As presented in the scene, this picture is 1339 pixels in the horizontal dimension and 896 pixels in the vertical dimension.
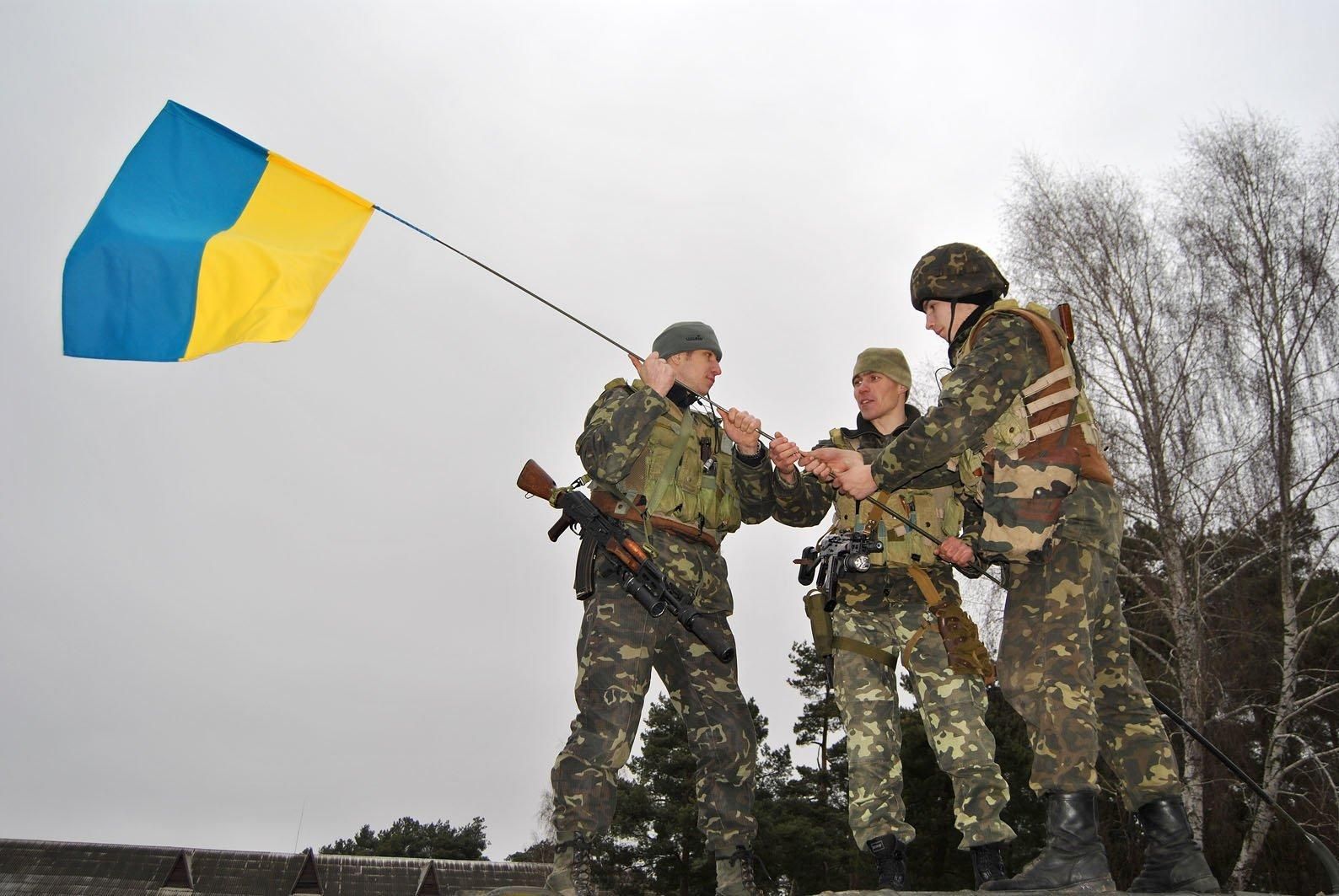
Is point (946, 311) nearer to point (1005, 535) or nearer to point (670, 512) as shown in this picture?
point (1005, 535)

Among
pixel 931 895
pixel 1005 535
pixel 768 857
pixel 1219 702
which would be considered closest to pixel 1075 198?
pixel 1219 702

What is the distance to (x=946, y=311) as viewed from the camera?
4.69 metres

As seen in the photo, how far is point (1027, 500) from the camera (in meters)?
4.11

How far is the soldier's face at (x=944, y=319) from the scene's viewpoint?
4672 millimetres

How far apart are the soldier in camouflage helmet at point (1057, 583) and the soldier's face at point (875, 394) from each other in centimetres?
130

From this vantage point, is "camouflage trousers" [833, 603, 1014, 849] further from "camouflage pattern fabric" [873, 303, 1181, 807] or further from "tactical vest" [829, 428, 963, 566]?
"camouflage pattern fabric" [873, 303, 1181, 807]

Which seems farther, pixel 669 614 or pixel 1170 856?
pixel 669 614

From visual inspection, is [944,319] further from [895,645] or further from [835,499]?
[895,645]

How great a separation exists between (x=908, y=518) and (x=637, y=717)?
5.65ft

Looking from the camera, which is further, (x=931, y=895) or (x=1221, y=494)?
(x=1221, y=494)

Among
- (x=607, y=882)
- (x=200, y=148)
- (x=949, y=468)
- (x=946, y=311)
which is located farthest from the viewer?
(x=607, y=882)

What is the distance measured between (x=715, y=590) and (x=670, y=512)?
46 centimetres

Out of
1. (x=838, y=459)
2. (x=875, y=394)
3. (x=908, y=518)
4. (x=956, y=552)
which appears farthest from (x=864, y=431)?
(x=838, y=459)

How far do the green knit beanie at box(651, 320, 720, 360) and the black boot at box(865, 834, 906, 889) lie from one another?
2.66m
